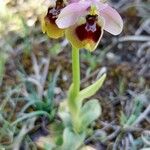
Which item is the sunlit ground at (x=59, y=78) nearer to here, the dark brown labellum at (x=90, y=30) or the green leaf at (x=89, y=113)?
the green leaf at (x=89, y=113)

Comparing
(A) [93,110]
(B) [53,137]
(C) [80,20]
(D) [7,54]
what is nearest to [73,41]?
(C) [80,20]

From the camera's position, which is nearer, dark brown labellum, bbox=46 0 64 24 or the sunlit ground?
dark brown labellum, bbox=46 0 64 24

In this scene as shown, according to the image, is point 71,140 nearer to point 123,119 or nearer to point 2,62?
point 123,119

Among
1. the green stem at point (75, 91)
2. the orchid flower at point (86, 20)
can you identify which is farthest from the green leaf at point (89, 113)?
the orchid flower at point (86, 20)

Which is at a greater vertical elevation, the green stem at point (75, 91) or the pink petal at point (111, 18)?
the pink petal at point (111, 18)

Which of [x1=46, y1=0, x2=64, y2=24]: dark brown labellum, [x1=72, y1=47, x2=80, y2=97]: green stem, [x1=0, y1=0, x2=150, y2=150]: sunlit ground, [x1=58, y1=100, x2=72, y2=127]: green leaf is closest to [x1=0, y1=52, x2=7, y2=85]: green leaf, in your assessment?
[x1=0, y1=0, x2=150, y2=150]: sunlit ground

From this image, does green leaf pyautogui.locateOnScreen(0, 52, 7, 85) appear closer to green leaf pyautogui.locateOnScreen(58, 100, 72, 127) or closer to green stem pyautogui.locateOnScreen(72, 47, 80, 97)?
green leaf pyautogui.locateOnScreen(58, 100, 72, 127)

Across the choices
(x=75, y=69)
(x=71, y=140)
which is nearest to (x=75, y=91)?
(x=75, y=69)
